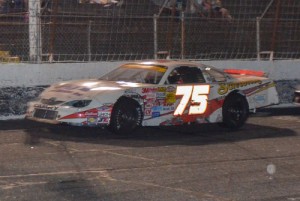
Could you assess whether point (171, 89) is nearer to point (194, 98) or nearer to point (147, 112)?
point (194, 98)

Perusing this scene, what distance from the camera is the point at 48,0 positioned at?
51.9ft

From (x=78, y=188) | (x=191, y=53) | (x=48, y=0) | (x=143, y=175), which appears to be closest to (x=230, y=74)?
(x=191, y=53)

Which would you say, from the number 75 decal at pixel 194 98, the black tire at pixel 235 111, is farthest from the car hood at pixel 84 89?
the black tire at pixel 235 111

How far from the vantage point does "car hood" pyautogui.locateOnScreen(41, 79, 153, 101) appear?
39.4 feet

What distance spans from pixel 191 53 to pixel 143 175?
8791 millimetres

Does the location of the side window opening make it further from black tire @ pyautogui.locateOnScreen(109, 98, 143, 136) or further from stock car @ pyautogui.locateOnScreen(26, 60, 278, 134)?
black tire @ pyautogui.locateOnScreen(109, 98, 143, 136)

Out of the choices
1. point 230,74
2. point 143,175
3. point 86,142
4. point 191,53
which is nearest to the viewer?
point 143,175

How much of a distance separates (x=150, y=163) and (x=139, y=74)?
3.36 metres

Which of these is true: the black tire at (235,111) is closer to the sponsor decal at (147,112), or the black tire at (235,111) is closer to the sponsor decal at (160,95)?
the sponsor decal at (160,95)

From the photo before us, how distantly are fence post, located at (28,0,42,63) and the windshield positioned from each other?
2351 mm

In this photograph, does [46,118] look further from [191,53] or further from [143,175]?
[191,53]

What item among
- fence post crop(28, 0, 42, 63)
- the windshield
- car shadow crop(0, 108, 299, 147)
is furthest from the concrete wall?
the windshield

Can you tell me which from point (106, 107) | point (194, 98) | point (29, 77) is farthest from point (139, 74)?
point (29, 77)

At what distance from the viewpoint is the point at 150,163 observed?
990 centimetres
